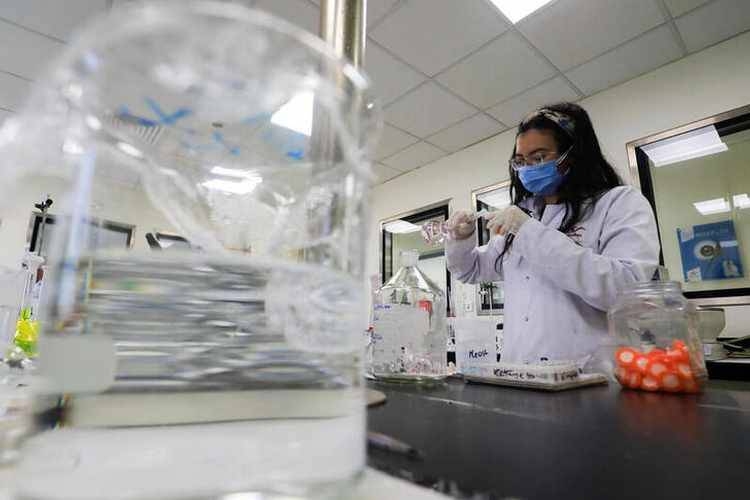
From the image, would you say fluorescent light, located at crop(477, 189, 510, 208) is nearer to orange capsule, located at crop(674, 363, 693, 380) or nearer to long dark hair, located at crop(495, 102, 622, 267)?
long dark hair, located at crop(495, 102, 622, 267)

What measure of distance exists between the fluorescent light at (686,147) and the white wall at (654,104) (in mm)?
89

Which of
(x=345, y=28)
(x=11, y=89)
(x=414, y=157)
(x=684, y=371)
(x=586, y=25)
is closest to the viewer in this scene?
(x=345, y=28)

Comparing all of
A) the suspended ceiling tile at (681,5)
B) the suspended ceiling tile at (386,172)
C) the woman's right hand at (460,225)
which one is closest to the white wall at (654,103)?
the suspended ceiling tile at (681,5)

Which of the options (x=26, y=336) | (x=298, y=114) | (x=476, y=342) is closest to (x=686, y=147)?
(x=476, y=342)

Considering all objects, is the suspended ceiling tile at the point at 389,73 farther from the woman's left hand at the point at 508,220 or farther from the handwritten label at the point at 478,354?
the handwritten label at the point at 478,354

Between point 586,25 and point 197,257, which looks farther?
point 586,25

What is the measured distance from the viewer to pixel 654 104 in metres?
2.12

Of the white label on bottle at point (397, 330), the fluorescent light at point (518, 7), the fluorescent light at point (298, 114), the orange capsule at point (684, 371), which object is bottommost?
the orange capsule at point (684, 371)

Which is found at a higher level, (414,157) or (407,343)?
(414,157)

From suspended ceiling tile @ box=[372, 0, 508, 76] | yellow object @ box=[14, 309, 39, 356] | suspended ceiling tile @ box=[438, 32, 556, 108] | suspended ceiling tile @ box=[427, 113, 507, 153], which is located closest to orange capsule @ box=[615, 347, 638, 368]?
yellow object @ box=[14, 309, 39, 356]

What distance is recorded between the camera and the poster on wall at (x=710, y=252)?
1.85m

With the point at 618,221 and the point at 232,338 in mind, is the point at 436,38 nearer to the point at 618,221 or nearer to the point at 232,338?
the point at 618,221

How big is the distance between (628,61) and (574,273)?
6.03ft

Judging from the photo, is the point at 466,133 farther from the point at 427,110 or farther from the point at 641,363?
the point at 641,363
